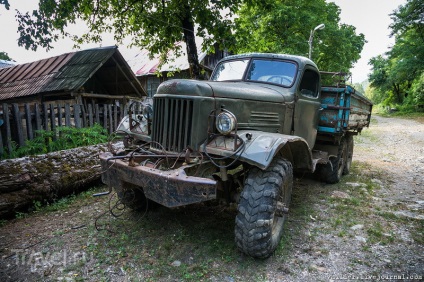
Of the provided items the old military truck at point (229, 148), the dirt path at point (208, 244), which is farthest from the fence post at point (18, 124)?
the old military truck at point (229, 148)

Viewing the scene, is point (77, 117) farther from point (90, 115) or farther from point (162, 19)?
point (162, 19)

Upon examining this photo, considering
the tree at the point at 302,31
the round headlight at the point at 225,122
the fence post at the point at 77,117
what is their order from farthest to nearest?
the tree at the point at 302,31 < the fence post at the point at 77,117 < the round headlight at the point at 225,122

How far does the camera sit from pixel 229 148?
2.74 m

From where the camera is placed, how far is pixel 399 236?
3.33 meters

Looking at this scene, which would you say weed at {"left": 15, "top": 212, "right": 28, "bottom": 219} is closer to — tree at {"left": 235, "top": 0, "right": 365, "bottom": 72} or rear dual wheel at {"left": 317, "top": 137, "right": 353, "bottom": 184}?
rear dual wheel at {"left": 317, "top": 137, "right": 353, "bottom": 184}

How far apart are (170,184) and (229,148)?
658mm

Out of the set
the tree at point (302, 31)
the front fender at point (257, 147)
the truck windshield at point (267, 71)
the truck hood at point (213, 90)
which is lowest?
the front fender at point (257, 147)

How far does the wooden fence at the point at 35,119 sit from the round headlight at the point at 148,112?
3.61 m

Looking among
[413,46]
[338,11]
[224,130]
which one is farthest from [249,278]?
[413,46]

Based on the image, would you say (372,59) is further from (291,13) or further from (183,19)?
(183,19)

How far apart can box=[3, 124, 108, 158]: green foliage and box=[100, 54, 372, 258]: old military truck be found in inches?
118

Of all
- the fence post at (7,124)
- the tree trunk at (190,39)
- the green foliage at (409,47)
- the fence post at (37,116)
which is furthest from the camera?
Result: the green foliage at (409,47)

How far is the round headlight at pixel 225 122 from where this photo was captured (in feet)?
9.28

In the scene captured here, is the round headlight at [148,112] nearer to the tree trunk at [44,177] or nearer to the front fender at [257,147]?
the front fender at [257,147]
